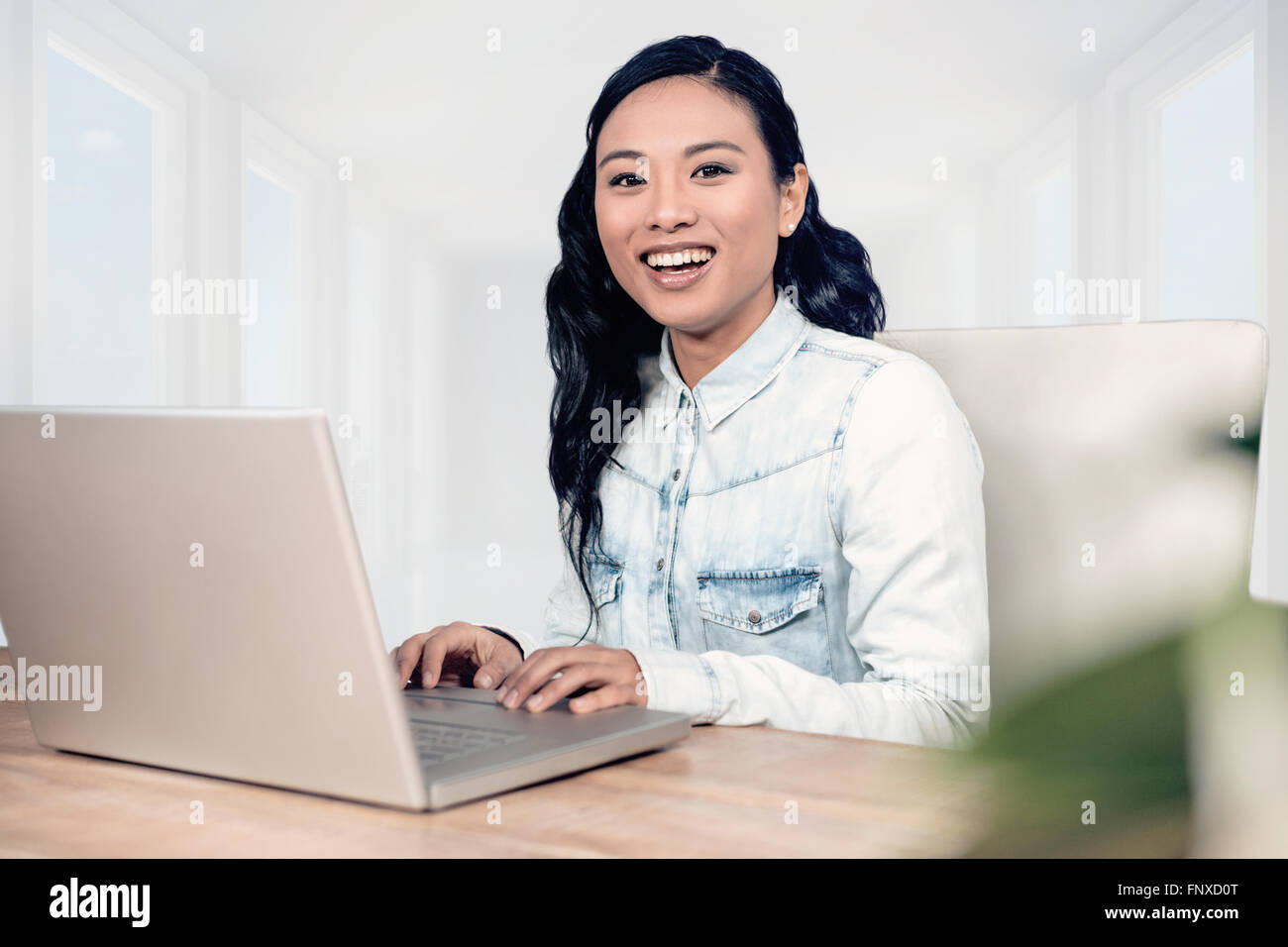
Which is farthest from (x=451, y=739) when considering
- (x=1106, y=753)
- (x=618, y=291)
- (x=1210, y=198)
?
(x=1210, y=198)

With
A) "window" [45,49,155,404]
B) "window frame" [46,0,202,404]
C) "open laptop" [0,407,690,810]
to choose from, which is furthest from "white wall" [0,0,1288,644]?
"open laptop" [0,407,690,810]

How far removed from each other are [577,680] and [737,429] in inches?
25.8

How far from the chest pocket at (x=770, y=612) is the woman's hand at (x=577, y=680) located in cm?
50

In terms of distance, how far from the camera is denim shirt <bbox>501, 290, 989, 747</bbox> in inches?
42.3

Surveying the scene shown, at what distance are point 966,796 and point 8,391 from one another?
3.92m

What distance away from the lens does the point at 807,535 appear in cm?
129

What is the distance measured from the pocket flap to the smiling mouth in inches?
15.0

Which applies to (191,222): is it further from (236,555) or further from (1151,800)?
(1151,800)

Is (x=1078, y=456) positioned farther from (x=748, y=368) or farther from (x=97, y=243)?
(x=97, y=243)

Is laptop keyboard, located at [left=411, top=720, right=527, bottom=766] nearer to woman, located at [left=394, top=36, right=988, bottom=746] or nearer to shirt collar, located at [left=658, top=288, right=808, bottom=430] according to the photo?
woman, located at [left=394, top=36, right=988, bottom=746]

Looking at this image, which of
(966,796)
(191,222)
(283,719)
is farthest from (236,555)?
(191,222)

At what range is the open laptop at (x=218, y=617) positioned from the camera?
0.53 meters

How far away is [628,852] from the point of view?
505mm

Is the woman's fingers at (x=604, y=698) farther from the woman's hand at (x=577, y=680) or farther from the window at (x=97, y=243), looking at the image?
the window at (x=97, y=243)
